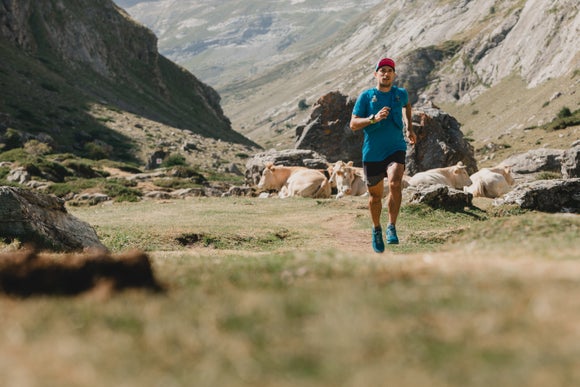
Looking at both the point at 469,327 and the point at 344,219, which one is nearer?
the point at 469,327

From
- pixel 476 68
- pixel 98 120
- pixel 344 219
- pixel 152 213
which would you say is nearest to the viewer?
pixel 344 219

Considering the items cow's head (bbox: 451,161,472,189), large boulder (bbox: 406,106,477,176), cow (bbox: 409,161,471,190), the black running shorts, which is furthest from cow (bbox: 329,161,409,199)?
the black running shorts

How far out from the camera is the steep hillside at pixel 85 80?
2975 inches

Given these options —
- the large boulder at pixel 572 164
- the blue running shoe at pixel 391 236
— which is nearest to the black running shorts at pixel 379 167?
the blue running shoe at pixel 391 236

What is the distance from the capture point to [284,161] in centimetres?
4328

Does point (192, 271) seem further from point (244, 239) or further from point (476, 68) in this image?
point (476, 68)

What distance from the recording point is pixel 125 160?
74375mm

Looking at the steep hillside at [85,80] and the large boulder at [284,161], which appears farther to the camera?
the steep hillside at [85,80]

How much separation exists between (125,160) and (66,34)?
5679 cm

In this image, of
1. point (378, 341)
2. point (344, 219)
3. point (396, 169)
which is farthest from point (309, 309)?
point (344, 219)

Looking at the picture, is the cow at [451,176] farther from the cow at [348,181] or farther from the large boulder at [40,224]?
the large boulder at [40,224]

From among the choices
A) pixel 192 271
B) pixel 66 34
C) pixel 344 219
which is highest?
pixel 66 34

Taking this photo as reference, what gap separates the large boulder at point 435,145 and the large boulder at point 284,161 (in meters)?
7.54

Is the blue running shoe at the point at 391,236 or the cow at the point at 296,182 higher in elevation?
the blue running shoe at the point at 391,236
